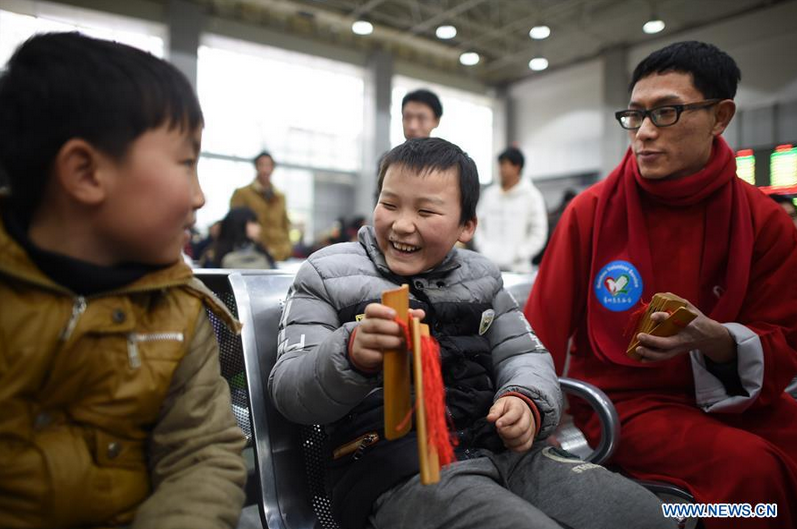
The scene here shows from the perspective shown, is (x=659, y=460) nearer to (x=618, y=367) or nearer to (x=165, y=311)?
(x=618, y=367)

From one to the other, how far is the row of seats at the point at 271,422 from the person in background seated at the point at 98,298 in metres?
0.30

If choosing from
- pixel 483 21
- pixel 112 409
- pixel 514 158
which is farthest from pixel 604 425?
pixel 483 21

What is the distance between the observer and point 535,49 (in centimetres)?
1256

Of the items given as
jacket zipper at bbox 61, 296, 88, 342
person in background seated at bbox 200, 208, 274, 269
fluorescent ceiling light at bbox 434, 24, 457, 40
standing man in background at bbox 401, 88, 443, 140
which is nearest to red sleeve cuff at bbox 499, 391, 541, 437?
jacket zipper at bbox 61, 296, 88, 342

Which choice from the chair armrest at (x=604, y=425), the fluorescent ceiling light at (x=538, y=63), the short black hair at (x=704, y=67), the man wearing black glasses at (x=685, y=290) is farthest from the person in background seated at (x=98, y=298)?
the fluorescent ceiling light at (x=538, y=63)

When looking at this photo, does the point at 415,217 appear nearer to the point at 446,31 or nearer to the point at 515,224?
the point at 515,224

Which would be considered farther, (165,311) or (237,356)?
(237,356)

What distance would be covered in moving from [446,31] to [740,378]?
1082cm

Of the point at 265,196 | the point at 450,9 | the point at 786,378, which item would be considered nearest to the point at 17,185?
the point at 786,378

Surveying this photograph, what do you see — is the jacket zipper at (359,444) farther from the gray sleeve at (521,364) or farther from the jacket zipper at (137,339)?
the jacket zipper at (137,339)

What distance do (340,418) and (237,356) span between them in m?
0.35

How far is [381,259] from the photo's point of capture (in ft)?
4.18

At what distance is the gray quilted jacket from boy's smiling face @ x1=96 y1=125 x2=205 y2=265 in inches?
12.6

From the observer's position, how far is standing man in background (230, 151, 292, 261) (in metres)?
5.51
